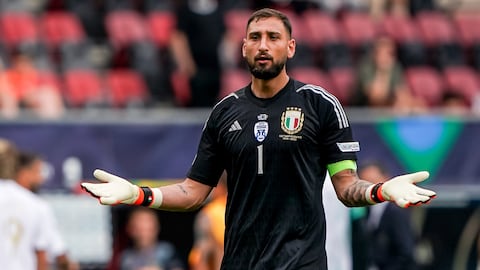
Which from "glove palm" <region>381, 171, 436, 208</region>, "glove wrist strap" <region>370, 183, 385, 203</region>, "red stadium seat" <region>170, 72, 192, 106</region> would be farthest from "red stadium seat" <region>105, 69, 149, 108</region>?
"glove palm" <region>381, 171, 436, 208</region>

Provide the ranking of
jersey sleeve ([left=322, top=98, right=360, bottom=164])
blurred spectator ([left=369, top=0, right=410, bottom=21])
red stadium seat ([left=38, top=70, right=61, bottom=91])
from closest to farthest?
jersey sleeve ([left=322, top=98, right=360, bottom=164]), red stadium seat ([left=38, top=70, right=61, bottom=91]), blurred spectator ([left=369, top=0, right=410, bottom=21])

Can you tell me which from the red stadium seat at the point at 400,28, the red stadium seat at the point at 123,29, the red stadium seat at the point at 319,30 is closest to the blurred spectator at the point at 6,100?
the red stadium seat at the point at 123,29

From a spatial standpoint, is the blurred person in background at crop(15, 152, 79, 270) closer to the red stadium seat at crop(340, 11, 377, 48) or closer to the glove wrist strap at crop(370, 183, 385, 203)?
the glove wrist strap at crop(370, 183, 385, 203)

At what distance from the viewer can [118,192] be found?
6449mm

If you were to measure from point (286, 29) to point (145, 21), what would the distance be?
444 inches

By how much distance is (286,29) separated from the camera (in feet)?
21.9

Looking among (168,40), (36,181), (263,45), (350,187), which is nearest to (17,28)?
(168,40)

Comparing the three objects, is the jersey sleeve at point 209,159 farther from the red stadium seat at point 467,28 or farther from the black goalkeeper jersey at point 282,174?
the red stadium seat at point 467,28

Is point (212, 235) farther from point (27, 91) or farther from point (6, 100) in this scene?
point (27, 91)

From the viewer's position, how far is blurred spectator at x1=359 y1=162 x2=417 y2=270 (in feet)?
35.3

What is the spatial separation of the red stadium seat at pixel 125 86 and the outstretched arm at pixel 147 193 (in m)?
9.07

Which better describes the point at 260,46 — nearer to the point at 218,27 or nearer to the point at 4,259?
the point at 4,259

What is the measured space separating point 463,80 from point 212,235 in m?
8.24

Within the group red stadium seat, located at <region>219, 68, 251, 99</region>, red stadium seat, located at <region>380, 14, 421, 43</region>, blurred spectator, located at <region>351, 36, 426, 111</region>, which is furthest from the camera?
red stadium seat, located at <region>380, 14, 421, 43</region>
